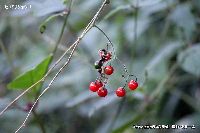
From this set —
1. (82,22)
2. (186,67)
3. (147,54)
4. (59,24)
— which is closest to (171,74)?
(186,67)

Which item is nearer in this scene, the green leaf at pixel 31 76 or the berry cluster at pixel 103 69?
the berry cluster at pixel 103 69

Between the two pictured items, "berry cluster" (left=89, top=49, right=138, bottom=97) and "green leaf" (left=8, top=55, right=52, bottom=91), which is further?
"green leaf" (left=8, top=55, right=52, bottom=91)

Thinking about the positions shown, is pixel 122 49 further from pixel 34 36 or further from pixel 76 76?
pixel 34 36

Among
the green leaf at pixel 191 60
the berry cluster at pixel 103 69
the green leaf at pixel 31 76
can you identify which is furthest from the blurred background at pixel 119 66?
the berry cluster at pixel 103 69

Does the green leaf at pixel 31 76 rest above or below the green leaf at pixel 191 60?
below

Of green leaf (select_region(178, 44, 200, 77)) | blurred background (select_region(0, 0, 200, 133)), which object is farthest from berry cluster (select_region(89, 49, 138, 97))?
green leaf (select_region(178, 44, 200, 77))

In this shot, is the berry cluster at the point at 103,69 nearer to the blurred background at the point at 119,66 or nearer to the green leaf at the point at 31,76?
the green leaf at the point at 31,76

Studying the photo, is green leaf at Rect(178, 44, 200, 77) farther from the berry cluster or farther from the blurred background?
the berry cluster

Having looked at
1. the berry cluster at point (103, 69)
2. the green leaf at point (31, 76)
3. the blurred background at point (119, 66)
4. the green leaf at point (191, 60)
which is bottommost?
the berry cluster at point (103, 69)
